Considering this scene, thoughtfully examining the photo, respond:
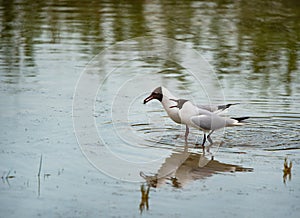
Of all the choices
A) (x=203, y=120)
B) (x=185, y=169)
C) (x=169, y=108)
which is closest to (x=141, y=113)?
(x=169, y=108)

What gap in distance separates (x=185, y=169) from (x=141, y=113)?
263cm

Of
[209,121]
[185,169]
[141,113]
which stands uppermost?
[209,121]

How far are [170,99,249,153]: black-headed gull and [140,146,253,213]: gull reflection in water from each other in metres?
0.53

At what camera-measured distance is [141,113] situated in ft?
34.6

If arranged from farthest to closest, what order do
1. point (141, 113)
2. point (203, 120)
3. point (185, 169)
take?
point (141, 113)
point (203, 120)
point (185, 169)

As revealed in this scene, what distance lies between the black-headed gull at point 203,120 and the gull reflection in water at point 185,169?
20.8 inches

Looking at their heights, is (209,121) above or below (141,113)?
above

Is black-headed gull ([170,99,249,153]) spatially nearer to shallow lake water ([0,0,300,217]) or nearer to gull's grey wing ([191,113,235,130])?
gull's grey wing ([191,113,235,130])

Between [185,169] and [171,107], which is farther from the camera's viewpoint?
[171,107]

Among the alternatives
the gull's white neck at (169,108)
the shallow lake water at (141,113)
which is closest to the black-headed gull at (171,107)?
the gull's white neck at (169,108)

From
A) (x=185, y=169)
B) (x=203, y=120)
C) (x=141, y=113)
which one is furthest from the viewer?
(x=141, y=113)

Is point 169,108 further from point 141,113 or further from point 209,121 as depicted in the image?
point 141,113

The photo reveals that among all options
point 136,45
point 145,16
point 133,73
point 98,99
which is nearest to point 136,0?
point 145,16

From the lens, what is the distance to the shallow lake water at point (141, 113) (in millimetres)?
6961
